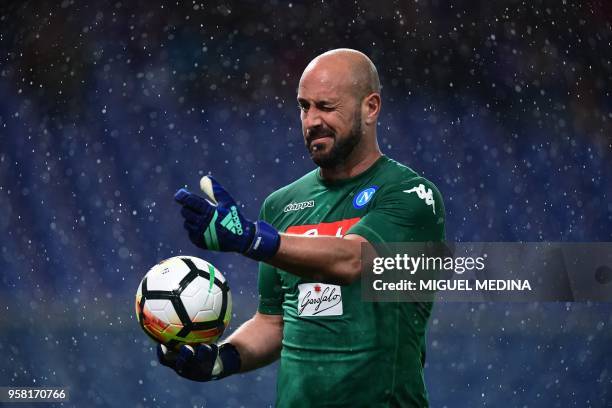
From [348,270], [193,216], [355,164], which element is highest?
[355,164]

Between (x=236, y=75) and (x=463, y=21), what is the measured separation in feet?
7.77

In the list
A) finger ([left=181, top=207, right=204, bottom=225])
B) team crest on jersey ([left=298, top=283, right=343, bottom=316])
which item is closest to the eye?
team crest on jersey ([left=298, top=283, right=343, bottom=316])

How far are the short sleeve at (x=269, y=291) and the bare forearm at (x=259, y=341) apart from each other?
0.04 meters

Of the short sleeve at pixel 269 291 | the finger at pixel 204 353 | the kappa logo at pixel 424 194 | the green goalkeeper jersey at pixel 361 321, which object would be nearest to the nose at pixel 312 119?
the green goalkeeper jersey at pixel 361 321

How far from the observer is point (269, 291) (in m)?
4.08

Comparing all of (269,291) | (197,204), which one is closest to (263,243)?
(197,204)

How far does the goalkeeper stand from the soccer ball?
7 centimetres

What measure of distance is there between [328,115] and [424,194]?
530 millimetres

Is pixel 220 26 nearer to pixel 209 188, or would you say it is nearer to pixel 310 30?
pixel 310 30

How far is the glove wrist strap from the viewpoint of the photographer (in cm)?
305

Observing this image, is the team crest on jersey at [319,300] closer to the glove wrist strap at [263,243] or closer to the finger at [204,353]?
the finger at [204,353]

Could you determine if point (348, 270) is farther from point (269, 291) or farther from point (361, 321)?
point (269, 291)

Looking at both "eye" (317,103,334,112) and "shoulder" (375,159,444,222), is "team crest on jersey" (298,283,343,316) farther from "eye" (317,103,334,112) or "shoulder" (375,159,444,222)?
"eye" (317,103,334,112)

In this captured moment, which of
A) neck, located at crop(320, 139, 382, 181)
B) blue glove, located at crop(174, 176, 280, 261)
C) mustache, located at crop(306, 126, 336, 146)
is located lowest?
blue glove, located at crop(174, 176, 280, 261)
